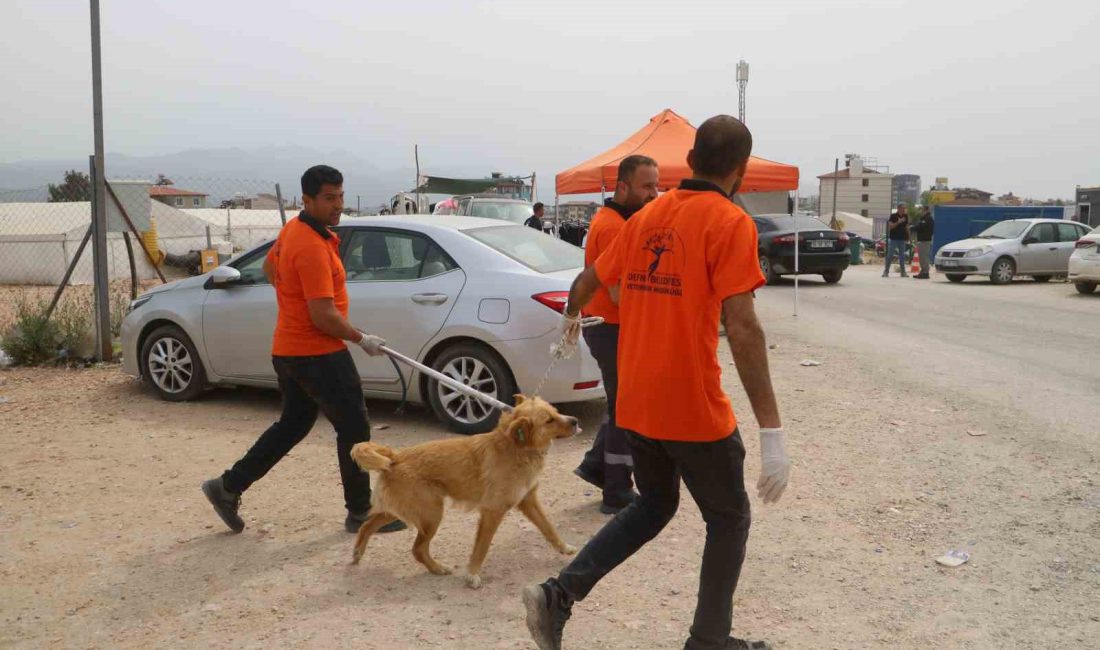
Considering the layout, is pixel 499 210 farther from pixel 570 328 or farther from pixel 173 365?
pixel 570 328

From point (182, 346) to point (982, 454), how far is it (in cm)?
630

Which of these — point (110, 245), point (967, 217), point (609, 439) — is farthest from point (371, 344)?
point (967, 217)

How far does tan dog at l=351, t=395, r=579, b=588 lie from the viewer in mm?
3873

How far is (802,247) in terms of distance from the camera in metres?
18.2

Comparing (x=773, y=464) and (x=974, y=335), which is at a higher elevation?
(x=773, y=464)

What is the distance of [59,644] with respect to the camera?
3.50m

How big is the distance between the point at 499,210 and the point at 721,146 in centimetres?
1610

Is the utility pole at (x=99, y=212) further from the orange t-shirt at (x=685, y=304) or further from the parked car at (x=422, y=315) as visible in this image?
the orange t-shirt at (x=685, y=304)

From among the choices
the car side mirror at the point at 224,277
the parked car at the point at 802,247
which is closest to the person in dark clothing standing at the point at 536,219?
the parked car at the point at 802,247

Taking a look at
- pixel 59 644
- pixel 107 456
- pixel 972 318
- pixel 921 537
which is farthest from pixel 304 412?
pixel 972 318

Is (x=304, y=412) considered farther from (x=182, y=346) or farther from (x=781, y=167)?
(x=781, y=167)

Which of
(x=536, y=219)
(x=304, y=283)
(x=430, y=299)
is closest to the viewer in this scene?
(x=304, y=283)

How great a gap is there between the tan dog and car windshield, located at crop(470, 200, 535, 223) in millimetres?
14577

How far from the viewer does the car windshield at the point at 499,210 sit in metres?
18.5
